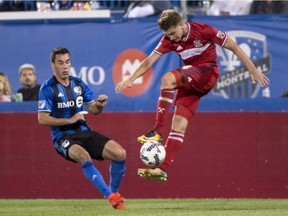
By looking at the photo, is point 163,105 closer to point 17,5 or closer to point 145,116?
point 145,116

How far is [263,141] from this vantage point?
728 inches

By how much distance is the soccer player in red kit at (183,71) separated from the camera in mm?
14305

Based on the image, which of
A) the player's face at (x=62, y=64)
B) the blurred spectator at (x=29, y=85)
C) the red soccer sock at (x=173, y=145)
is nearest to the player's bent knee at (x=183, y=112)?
the red soccer sock at (x=173, y=145)

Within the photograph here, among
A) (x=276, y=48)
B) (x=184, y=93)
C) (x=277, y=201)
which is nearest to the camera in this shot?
(x=184, y=93)

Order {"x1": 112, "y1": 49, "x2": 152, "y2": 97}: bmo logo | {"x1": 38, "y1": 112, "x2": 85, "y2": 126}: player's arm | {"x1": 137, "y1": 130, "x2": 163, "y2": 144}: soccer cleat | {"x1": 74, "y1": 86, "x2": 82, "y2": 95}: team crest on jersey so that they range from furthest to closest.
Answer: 1. {"x1": 112, "y1": 49, "x2": 152, "y2": 97}: bmo logo
2. {"x1": 74, "y1": 86, "x2": 82, "y2": 95}: team crest on jersey
3. {"x1": 38, "y1": 112, "x2": 85, "y2": 126}: player's arm
4. {"x1": 137, "y1": 130, "x2": 163, "y2": 144}: soccer cleat

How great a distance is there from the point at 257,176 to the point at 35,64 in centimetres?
433

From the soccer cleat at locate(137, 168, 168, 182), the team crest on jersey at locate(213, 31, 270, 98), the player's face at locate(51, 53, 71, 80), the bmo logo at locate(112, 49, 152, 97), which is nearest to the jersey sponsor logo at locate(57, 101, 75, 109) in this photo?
the player's face at locate(51, 53, 71, 80)

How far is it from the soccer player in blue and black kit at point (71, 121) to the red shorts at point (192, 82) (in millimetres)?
989

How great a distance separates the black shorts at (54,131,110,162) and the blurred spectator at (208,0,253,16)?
5732 mm

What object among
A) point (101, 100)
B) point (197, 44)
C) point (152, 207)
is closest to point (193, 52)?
point (197, 44)

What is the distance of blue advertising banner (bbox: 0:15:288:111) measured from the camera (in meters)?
19.2

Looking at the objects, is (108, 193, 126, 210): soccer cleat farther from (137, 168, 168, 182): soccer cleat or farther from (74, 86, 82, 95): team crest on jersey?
(74, 86, 82, 95): team crest on jersey

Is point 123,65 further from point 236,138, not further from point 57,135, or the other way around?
point 57,135

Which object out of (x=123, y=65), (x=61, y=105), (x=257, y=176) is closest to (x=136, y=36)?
(x=123, y=65)
